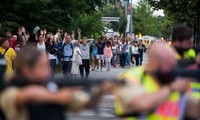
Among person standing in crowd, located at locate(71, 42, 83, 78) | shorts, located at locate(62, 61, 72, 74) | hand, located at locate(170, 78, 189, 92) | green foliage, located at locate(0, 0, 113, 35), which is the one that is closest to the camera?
hand, located at locate(170, 78, 189, 92)

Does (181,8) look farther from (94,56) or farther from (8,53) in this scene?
(8,53)

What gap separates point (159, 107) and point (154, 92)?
0.26 metres

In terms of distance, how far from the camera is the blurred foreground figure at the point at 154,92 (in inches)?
136

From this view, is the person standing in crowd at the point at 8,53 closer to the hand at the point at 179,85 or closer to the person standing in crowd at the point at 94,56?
the hand at the point at 179,85

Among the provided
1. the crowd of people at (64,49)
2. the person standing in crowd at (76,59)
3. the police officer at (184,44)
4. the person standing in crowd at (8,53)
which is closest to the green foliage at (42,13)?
the crowd of people at (64,49)

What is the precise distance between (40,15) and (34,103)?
73.7ft

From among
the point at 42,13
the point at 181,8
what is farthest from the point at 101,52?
the point at 181,8

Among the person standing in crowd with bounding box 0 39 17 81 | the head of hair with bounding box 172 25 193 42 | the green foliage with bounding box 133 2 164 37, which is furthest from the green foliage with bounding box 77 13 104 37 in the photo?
the green foliage with bounding box 133 2 164 37

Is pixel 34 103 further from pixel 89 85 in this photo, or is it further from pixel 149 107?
pixel 149 107

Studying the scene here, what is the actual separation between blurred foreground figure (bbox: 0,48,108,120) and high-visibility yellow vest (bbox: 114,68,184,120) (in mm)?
421

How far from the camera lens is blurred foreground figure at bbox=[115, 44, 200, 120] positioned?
3.45m

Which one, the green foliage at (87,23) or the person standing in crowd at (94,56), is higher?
the green foliage at (87,23)

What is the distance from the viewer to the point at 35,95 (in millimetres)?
3291

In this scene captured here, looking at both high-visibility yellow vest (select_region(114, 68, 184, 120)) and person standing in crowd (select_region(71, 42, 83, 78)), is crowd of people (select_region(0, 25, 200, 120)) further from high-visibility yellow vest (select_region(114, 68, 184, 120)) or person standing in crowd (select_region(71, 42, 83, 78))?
person standing in crowd (select_region(71, 42, 83, 78))
